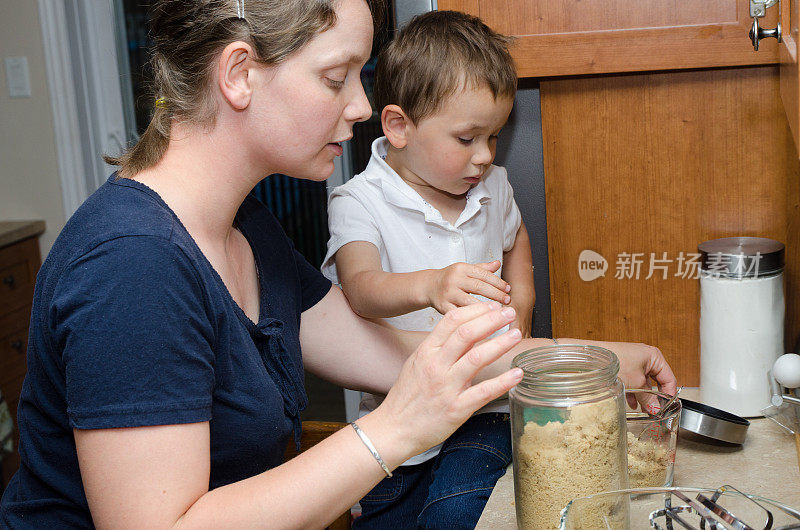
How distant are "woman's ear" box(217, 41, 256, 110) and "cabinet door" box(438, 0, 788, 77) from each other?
51 centimetres

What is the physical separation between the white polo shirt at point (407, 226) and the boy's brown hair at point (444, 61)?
0.13 meters

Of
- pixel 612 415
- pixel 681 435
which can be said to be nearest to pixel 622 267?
pixel 681 435

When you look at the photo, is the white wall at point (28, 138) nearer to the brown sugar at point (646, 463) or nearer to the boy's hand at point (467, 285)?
the boy's hand at point (467, 285)

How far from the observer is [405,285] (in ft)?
3.55

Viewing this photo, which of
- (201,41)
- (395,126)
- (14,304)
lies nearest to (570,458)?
(201,41)

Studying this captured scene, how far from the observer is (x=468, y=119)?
4.00ft

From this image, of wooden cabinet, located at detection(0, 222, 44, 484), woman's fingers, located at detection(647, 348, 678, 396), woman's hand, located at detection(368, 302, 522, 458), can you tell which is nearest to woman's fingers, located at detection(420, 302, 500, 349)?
woman's hand, located at detection(368, 302, 522, 458)

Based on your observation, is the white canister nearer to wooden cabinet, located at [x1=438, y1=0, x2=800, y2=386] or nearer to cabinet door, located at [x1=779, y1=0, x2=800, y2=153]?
wooden cabinet, located at [x1=438, y1=0, x2=800, y2=386]

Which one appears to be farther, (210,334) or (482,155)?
(482,155)

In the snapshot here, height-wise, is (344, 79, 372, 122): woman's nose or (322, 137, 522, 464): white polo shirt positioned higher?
(344, 79, 372, 122): woman's nose

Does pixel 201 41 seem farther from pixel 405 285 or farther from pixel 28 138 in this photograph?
pixel 28 138

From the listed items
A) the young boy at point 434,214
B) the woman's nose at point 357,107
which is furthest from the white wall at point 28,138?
the woman's nose at point 357,107

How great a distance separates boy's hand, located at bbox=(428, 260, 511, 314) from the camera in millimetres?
919

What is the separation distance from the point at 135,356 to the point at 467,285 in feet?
1.27
